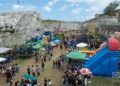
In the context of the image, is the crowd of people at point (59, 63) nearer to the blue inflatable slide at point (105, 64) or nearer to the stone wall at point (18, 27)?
the blue inflatable slide at point (105, 64)

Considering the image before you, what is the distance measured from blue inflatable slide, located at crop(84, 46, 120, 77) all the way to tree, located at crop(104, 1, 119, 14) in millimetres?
51424

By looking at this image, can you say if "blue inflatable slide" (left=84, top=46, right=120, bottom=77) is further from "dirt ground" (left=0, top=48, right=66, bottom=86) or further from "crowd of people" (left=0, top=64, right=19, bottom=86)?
"crowd of people" (left=0, top=64, right=19, bottom=86)

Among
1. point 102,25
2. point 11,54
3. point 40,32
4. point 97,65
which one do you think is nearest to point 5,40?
point 11,54

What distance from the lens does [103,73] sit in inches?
1297

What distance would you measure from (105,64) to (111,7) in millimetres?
54376

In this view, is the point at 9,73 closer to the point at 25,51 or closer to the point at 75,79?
the point at 75,79

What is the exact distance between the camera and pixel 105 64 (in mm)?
32750

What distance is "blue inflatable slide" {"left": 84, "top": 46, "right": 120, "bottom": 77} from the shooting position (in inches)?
1281

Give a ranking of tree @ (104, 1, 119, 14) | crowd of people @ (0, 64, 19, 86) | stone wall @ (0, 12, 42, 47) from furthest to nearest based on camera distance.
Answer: tree @ (104, 1, 119, 14) < stone wall @ (0, 12, 42, 47) < crowd of people @ (0, 64, 19, 86)

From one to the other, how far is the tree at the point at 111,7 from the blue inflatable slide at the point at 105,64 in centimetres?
5142

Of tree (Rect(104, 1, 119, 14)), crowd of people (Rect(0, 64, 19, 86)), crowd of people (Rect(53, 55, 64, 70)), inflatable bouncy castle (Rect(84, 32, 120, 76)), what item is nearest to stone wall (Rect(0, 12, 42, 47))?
crowd of people (Rect(53, 55, 64, 70))

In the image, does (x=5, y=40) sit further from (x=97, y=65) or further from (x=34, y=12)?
(x=97, y=65)

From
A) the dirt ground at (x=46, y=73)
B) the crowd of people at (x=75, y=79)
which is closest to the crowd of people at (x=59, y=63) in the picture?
the dirt ground at (x=46, y=73)

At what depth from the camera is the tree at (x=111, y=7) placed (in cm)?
8319
